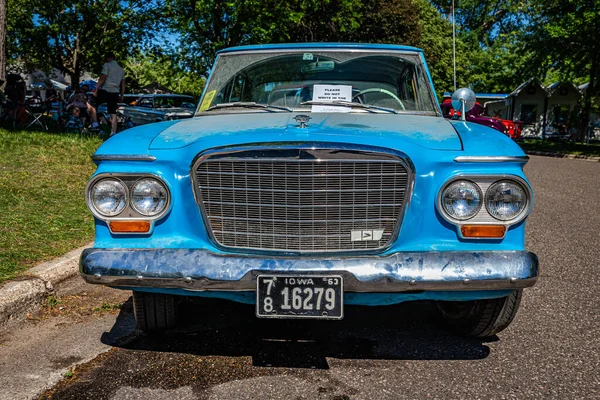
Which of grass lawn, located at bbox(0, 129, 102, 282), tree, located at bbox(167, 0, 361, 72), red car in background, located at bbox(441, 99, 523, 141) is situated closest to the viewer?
grass lawn, located at bbox(0, 129, 102, 282)

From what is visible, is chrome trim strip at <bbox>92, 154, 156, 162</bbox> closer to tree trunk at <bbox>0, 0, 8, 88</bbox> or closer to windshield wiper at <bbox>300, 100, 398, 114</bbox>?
windshield wiper at <bbox>300, 100, 398, 114</bbox>

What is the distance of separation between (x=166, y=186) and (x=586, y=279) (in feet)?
11.3

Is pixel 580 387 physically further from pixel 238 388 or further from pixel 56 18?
pixel 56 18

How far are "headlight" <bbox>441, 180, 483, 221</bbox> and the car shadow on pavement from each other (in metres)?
0.81

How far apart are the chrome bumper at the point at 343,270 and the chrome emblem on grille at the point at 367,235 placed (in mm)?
141

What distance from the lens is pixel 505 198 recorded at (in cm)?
296

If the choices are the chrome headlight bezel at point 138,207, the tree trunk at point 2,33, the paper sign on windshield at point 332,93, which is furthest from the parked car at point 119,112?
the chrome headlight bezel at point 138,207

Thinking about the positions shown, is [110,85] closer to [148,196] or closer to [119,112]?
[119,112]

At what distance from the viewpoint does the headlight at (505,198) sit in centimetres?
296

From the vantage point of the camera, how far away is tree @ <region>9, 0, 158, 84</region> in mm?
27359

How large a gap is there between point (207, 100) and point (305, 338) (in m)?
1.85

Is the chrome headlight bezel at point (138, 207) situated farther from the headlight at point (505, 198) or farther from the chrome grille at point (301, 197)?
the headlight at point (505, 198)

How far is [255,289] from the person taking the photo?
110 inches

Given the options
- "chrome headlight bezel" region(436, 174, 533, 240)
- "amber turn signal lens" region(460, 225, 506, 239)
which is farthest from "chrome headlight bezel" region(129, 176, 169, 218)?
"amber turn signal lens" region(460, 225, 506, 239)
